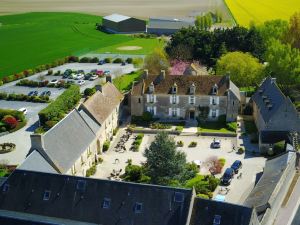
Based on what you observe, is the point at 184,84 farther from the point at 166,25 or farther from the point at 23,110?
the point at 166,25

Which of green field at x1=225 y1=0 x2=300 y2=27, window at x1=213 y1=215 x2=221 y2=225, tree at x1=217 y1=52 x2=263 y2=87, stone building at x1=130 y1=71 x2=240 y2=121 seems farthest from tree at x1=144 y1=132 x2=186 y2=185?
green field at x1=225 y1=0 x2=300 y2=27

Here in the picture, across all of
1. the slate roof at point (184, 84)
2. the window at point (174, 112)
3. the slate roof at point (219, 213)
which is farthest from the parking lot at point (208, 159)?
the slate roof at point (219, 213)

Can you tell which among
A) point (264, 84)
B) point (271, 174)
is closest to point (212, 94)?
point (264, 84)

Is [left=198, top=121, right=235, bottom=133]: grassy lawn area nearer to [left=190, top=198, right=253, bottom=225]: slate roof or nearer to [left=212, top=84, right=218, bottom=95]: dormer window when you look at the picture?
[left=212, top=84, right=218, bottom=95]: dormer window

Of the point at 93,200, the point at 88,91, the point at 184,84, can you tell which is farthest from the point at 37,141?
the point at 88,91

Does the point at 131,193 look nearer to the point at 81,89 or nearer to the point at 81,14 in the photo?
the point at 81,89
